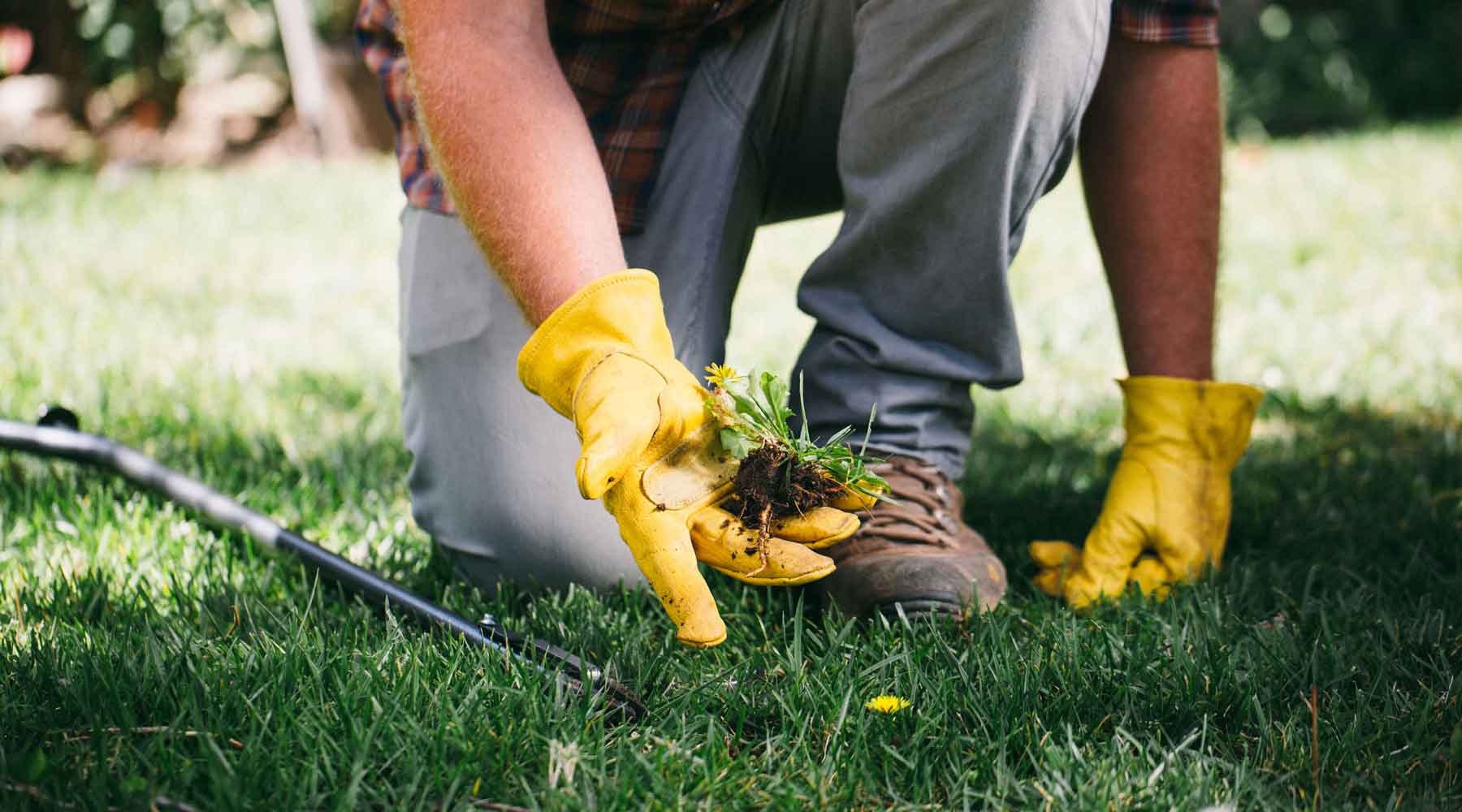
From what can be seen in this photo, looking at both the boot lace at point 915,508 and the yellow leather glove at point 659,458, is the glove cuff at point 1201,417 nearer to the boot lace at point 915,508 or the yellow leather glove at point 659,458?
the boot lace at point 915,508

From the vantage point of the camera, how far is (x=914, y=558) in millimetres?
1526

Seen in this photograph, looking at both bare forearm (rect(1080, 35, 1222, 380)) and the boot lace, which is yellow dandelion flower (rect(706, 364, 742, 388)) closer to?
the boot lace

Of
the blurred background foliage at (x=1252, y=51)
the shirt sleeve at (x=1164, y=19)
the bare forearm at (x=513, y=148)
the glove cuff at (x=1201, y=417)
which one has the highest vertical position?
the blurred background foliage at (x=1252, y=51)

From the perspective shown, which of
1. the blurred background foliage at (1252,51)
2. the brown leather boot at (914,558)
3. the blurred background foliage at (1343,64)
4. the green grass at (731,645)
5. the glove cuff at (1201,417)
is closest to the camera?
the green grass at (731,645)

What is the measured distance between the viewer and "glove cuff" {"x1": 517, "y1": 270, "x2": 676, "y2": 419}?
128cm

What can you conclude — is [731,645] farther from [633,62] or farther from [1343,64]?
[1343,64]

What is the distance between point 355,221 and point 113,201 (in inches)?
41.2

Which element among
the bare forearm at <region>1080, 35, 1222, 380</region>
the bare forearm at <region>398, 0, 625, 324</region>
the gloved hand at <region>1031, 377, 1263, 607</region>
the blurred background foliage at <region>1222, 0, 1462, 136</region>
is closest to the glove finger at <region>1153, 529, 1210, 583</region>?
the gloved hand at <region>1031, 377, 1263, 607</region>

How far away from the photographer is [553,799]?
3.53 feet

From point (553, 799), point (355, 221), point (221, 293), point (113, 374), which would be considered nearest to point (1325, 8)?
point (355, 221)

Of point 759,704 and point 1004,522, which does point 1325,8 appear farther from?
point 759,704

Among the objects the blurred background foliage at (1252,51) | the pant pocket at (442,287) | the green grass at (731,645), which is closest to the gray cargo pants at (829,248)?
the pant pocket at (442,287)

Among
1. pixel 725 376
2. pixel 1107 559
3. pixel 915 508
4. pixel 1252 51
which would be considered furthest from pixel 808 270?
pixel 1252 51

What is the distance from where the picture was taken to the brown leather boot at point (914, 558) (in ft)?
4.91
